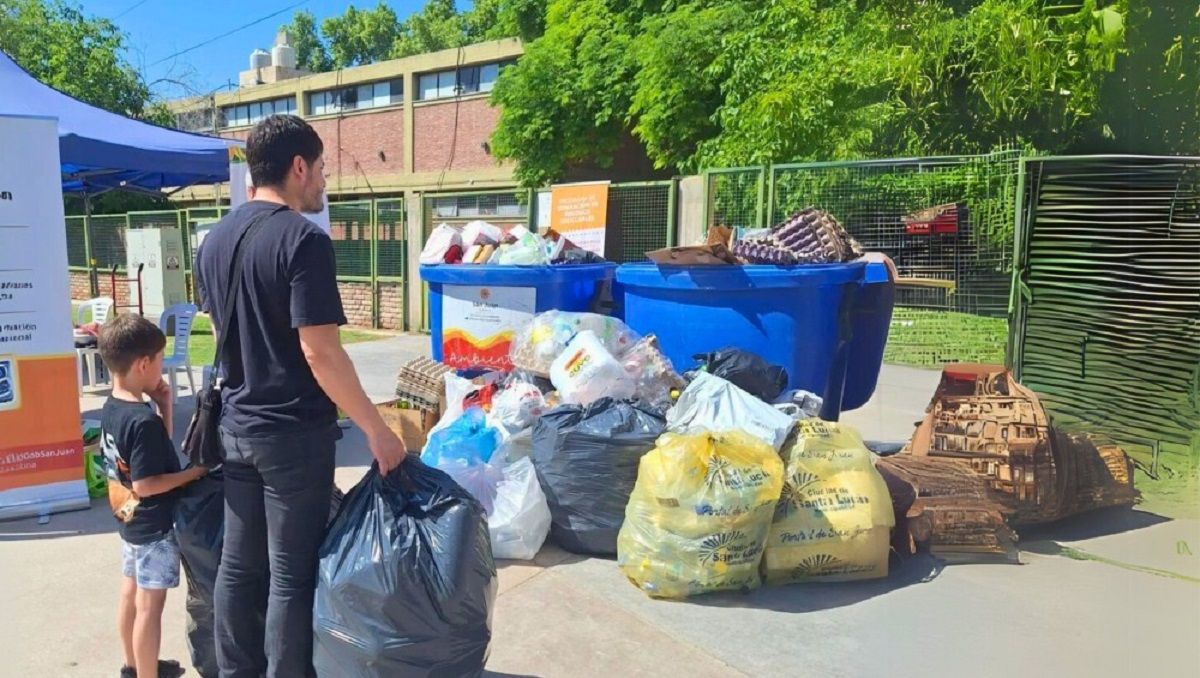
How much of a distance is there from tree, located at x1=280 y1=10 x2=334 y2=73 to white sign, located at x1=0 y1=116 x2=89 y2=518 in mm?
60092

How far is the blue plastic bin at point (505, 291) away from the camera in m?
5.02

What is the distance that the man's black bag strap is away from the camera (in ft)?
7.62

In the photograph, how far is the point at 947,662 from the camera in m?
3.04

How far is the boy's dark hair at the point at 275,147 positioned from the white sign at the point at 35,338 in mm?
2828

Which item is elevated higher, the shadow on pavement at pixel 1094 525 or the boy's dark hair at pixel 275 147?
the boy's dark hair at pixel 275 147

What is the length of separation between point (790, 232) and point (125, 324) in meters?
3.40

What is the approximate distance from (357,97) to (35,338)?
24191 millimetres

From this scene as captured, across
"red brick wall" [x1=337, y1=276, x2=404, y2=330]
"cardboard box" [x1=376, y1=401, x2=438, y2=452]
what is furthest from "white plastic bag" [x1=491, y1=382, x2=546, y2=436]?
"red brick wall" [x1=337, y1=276, x2=404, y2=330]

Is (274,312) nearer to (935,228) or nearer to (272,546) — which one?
(272,546)

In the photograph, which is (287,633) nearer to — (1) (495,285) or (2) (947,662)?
(2) (947,662)

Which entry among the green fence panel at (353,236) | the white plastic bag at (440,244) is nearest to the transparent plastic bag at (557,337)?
the white plastic bag at (440,244)

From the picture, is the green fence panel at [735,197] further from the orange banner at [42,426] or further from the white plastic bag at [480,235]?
Result: the orange banner at [42,426]

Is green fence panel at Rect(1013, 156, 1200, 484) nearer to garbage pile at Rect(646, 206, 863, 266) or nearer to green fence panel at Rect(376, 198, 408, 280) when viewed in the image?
garbage pile at Rect(646, 206, 863, 266)

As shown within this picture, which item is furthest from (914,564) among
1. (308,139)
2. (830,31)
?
(830,31)
